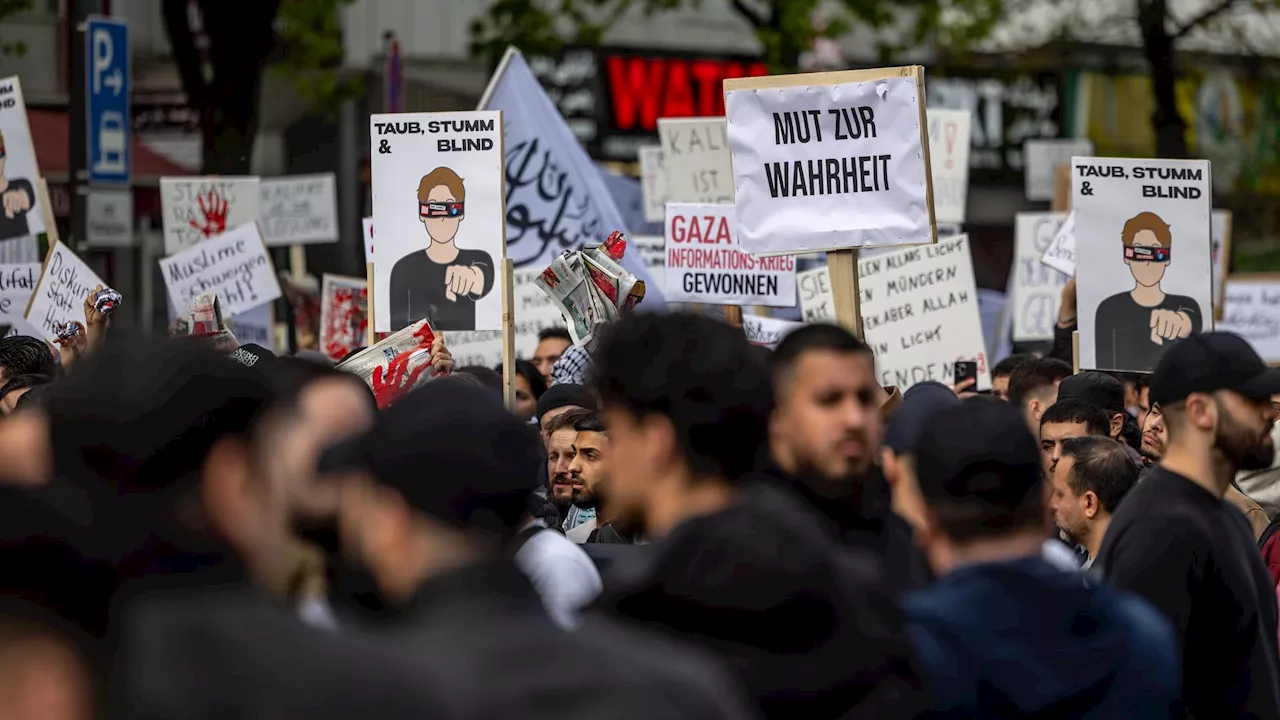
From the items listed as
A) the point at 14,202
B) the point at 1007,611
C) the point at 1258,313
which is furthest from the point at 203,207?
the point at 1007,611

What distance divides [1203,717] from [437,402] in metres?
2.27

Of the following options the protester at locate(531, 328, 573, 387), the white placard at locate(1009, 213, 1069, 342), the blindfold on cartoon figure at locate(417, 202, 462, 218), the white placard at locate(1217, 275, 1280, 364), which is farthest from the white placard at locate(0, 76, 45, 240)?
the white placard at locate(1217, 275, 1280, 364)

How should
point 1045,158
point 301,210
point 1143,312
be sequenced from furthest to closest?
point 1045,158 < point 301,210 < point 1143,312

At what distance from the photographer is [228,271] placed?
10875 mm

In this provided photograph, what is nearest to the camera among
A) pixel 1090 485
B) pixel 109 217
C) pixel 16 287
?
pixel 1090 485

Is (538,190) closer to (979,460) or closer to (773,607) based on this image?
(979,460)

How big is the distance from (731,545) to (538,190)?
7.96m

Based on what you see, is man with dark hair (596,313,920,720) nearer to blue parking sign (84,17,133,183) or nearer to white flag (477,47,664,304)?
white flag (477,47,664,304)

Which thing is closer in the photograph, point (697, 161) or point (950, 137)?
point (697, 161)

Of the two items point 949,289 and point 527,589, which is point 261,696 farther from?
point 949,289

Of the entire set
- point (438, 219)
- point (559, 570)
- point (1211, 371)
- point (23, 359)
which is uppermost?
point (438, 219)

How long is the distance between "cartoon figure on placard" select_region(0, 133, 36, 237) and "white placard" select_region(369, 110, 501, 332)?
2.82 m

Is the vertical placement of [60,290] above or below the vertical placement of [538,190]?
below

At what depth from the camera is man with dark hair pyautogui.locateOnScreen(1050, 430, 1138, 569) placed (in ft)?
17.8
